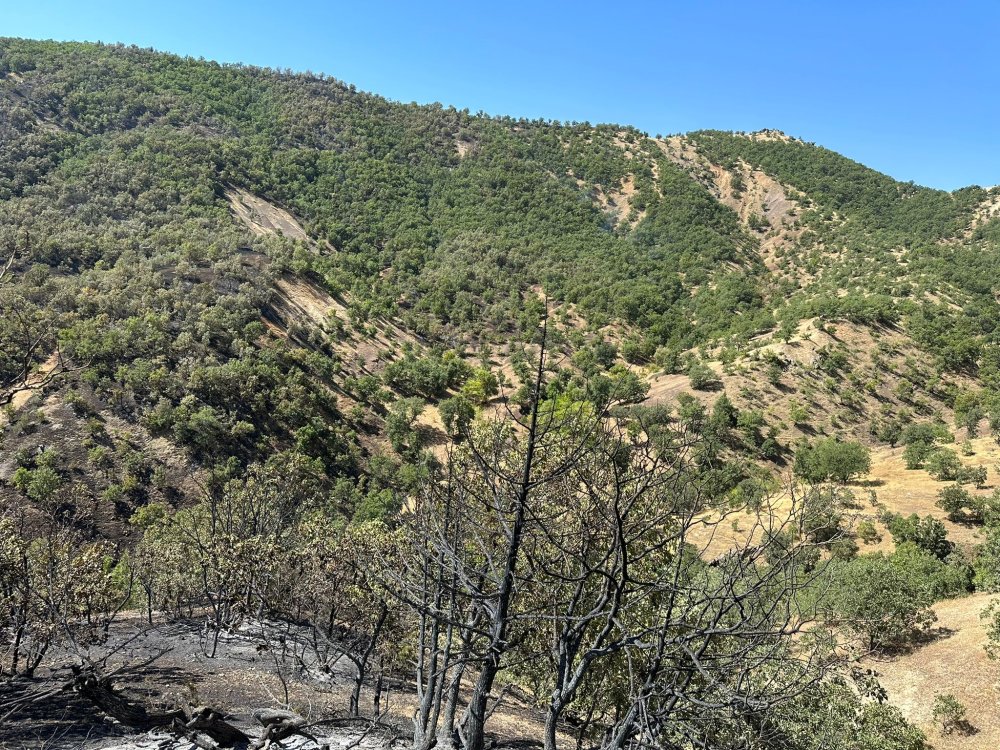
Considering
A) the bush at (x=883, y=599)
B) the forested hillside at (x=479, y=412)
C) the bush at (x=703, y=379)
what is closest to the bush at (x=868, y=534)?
the forested hillside at (x=479, y=412)

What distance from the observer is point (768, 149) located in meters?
110

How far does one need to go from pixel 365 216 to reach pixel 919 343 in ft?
249

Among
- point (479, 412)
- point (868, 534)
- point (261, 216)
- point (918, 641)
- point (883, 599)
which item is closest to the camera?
point (883, 599)

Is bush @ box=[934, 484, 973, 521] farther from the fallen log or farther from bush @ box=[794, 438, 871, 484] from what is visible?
the fallen log

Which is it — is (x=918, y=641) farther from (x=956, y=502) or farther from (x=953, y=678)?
(x=956, y=502)

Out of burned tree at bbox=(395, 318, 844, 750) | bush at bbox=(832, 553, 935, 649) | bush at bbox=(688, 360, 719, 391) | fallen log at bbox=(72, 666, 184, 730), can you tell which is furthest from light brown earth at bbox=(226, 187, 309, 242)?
burned tree at bbox=(395, 318, 844, 750)

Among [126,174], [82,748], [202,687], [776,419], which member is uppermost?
[126,174]

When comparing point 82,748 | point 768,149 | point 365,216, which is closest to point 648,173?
point 768,149

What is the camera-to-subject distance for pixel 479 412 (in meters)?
46.9

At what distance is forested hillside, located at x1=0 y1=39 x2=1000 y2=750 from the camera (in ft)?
16.8

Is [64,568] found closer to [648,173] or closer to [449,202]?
[449,202]

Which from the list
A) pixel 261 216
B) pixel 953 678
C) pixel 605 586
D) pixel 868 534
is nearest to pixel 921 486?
pixel 868 534

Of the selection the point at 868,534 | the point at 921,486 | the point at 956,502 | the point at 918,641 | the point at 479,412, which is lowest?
the point at 918,641

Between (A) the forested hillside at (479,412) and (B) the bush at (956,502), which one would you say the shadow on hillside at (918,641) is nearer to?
(A) the forested hillside at (479,412)
